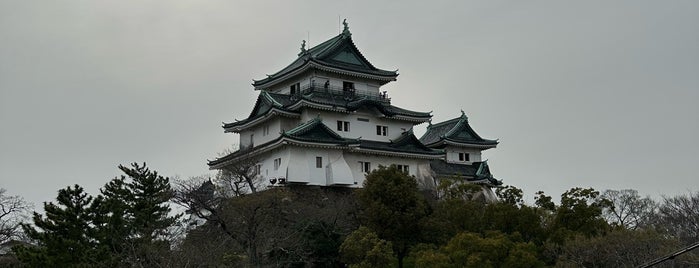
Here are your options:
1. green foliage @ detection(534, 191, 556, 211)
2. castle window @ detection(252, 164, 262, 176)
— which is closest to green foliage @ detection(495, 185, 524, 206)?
green foliage @ detection(534, 191, 556, 211)

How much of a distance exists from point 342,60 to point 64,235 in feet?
74.1

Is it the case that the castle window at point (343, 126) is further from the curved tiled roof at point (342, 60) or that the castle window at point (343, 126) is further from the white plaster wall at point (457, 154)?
the white plaster wall at point (457, 154)

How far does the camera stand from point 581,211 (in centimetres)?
2867

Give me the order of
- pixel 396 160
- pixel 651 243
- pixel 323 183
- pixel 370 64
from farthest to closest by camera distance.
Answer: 1. pixel 370 64
2. pixel 396 160
3. pixel 323 183
4. pixel 651 243

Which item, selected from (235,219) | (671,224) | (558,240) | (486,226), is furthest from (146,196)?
(671,224)

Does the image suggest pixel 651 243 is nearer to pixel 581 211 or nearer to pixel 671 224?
pixel 581 211

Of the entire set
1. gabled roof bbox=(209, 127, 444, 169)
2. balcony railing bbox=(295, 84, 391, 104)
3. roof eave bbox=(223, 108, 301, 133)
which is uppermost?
balcony railing bbox=(295, 84, 391, 104)

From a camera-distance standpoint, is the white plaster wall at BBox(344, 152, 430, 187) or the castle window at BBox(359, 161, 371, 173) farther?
the castle window at BBox(359, 161, 371, 173)

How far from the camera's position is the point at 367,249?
87.6ft

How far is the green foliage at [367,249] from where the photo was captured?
85.9 ft

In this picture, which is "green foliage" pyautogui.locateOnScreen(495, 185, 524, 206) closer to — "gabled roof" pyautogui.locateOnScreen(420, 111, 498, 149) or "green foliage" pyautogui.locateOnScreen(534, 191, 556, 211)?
"green foliage" pyautogui.locateOnScreen(534, 191, 556, 211)

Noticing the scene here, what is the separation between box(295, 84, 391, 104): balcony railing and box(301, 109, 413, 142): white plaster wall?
1.24m

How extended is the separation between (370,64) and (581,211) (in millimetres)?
18410

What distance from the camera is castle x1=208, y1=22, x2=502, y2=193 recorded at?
A: 37.7 metres
